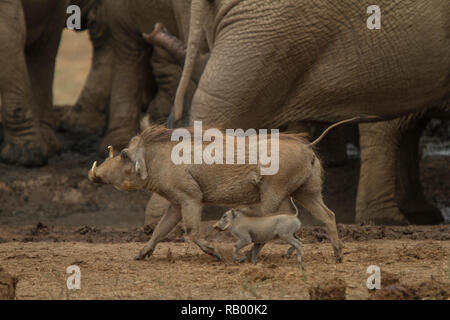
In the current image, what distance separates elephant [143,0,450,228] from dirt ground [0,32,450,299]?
0.78 metres

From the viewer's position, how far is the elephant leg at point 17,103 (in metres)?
9.02

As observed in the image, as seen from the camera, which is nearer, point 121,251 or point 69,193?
point 121,251

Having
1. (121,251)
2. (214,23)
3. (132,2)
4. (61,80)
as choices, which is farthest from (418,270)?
(61,80)

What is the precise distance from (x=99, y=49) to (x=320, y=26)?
447cm

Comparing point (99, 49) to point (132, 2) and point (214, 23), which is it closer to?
point (132, 2)

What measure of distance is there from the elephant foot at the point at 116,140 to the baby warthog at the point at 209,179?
440 centimetres

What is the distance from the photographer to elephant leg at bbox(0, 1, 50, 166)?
29.6 feet

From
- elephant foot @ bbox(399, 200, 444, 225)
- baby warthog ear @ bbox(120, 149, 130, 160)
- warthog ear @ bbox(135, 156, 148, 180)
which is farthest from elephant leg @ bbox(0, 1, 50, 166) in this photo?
warthog ear @ bbox(135, 156, 148, 180)

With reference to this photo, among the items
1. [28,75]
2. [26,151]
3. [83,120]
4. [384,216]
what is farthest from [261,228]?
[83,120]

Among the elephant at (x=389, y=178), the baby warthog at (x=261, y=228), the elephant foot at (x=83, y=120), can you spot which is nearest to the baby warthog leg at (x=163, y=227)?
the baby warthog at (x=261, y=228)

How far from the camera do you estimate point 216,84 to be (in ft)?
22.6

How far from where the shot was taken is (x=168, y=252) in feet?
19.2

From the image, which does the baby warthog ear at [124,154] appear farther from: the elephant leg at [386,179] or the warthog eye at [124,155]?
the elephant leg at [386,179]

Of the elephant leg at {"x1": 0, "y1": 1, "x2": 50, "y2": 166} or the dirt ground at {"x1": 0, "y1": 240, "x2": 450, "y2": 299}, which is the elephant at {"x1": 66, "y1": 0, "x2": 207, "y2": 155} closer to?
the elephant leg at {"x1": 0, "y1": 1, "x2": 50, "y2": 166}
